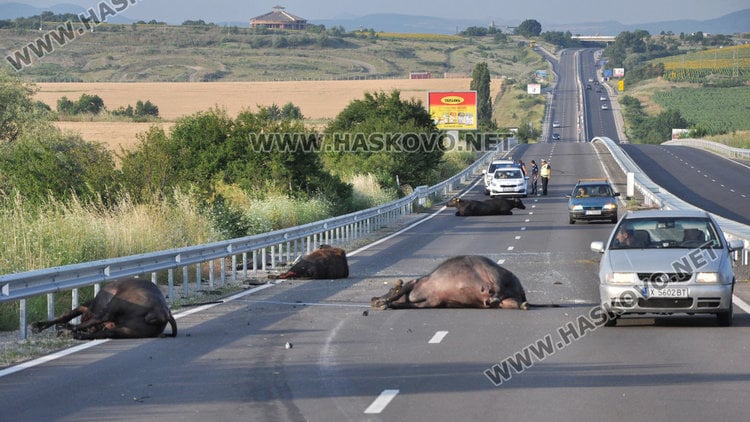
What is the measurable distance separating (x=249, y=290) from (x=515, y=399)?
10843mm

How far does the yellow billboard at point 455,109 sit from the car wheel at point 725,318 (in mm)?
81174

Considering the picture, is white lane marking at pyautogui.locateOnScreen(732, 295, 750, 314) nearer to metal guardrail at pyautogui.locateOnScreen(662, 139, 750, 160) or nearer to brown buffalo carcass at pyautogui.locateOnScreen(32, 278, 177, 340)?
brown buffalo carcass at pyautogui.locateOnScreen(32, 278, 177, 340)

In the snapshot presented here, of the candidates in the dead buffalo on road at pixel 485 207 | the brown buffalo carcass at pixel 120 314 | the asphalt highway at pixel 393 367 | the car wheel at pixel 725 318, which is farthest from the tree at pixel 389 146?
the brown buffalo carcass at pixel 120 314

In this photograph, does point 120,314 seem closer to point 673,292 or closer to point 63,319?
point 63,319

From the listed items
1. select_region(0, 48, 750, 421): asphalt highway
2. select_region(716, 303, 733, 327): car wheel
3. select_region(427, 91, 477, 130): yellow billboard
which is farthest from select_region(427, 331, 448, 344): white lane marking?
select_region(427, 91, 477, 130): yellow billboard

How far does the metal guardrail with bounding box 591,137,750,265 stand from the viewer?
26.1 meters

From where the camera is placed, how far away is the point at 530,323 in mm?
15477

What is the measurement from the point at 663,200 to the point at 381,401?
35.0 meters

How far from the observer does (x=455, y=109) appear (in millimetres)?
96812

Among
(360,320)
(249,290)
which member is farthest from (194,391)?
(249,290)

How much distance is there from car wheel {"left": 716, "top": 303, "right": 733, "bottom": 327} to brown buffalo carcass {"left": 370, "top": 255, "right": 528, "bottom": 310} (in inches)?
104

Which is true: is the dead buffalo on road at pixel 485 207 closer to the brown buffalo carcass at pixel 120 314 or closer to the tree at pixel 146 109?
the brown buffalo carcass at pixel 120 314

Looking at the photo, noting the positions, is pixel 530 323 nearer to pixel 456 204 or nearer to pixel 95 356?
pixel 95 356

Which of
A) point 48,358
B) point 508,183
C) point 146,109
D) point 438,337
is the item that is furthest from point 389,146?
point 146,109
